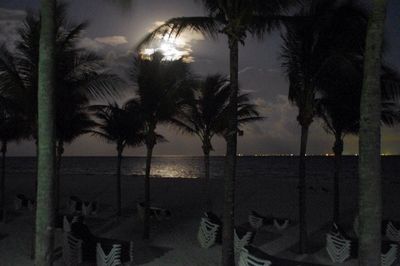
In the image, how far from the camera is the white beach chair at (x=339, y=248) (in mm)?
12555

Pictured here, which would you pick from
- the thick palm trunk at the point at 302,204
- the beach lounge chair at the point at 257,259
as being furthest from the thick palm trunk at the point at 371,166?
the thick palm trunk at the point at 302,204

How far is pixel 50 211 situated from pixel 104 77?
6133mm

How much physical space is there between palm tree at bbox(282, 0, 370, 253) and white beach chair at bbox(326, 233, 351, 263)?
918mm

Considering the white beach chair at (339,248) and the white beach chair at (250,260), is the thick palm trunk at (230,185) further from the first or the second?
the white beach chair at (339,248)

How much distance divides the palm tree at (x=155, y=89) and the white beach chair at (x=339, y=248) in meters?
6.13

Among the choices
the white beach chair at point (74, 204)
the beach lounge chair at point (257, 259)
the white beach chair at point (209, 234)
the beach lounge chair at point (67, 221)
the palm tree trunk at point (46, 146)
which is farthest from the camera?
the white beach chair at point (74, 204)

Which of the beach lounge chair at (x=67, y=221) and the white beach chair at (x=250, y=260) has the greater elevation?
the white beach chair at (x=250, y=260)

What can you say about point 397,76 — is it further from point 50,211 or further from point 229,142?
point 50,211

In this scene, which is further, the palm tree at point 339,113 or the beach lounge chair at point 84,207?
the beach lounge chair at point 84,207

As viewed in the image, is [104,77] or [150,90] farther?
[150,90]

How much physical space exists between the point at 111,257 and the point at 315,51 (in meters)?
7.76

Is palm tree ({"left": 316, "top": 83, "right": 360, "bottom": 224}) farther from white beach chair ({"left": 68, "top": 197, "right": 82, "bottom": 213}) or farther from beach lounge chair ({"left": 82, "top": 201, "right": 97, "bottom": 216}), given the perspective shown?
white beach chair ({"left": 68, "top": 197, "right": 82, "bottom": 213})

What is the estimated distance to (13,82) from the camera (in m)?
12.5

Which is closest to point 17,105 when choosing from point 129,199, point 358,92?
point 358,92
